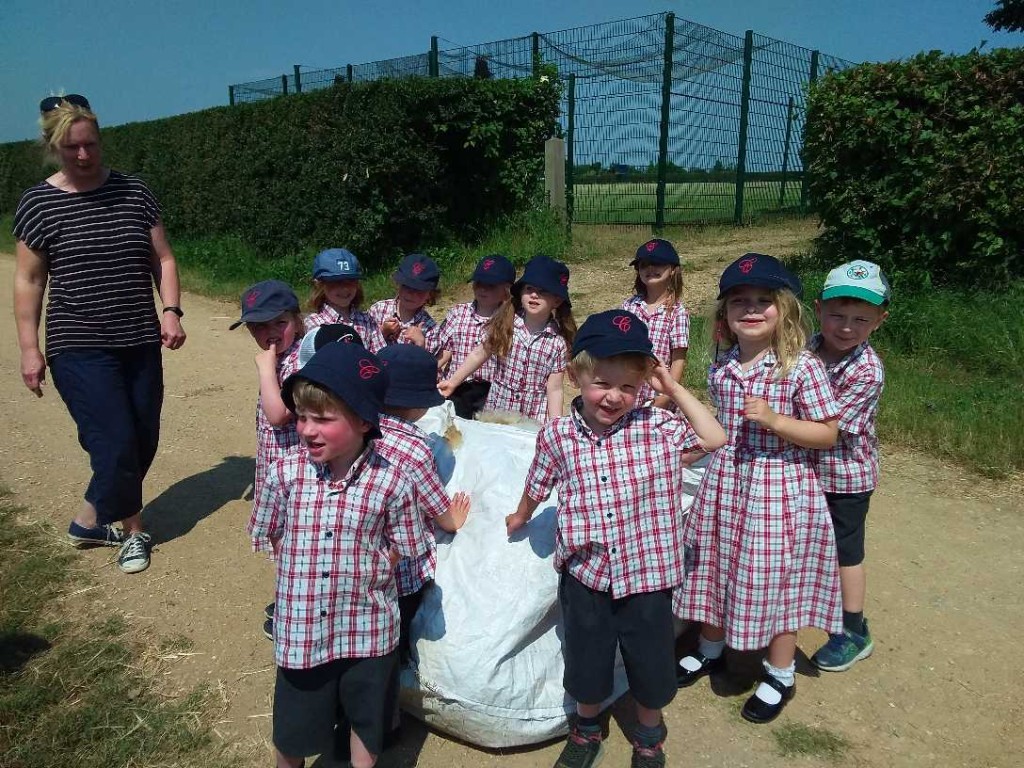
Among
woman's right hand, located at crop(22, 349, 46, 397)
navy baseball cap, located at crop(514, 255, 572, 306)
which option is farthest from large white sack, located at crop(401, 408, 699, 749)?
woman's right hand, located at crop(22, 349, 46, 397)

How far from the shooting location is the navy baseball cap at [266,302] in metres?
2.99


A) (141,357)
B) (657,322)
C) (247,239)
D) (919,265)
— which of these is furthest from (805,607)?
(247,239)

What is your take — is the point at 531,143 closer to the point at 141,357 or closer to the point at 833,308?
the point at 141,357

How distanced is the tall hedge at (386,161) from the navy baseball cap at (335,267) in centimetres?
646

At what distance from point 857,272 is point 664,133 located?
9015mm

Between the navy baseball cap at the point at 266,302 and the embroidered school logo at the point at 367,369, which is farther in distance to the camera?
the navy baseball cap at the point at 266,302

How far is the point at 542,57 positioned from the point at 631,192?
2281mm

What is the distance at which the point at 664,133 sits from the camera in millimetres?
11125

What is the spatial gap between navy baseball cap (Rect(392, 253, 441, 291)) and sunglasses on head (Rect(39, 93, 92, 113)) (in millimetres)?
1572

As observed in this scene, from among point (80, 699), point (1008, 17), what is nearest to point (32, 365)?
point (80, 699)

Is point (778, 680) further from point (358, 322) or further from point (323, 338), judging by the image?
point (358, 322)

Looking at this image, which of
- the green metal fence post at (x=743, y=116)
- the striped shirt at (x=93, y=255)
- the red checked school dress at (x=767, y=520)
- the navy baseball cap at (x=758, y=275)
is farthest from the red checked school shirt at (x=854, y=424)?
the green metal fence post at (x=743, y=116)

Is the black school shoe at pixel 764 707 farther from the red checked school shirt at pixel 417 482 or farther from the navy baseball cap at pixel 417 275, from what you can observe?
the navy baseball cap at pixel 417 275

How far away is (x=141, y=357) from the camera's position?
12.7ft
